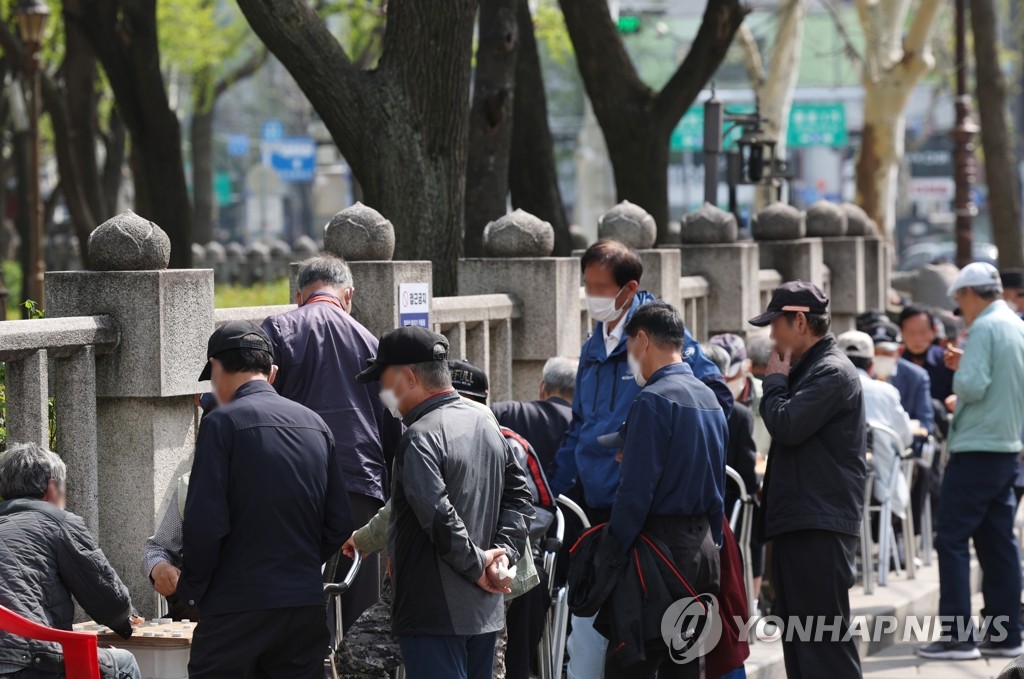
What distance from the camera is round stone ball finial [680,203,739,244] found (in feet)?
41.5

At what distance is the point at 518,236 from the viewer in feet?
31.7

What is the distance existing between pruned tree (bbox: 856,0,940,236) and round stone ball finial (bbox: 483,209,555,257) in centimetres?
1595

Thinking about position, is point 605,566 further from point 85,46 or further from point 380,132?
point 85,46

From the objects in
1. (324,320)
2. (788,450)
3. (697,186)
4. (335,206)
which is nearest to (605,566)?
(788,450)

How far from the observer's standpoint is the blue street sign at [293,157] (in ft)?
181

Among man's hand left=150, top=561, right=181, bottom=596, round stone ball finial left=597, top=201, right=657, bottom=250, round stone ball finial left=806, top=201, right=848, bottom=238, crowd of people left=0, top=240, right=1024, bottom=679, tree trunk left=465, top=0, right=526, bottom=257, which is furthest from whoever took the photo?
round stone ball finial left=806, top=201, right=848, bottom=238

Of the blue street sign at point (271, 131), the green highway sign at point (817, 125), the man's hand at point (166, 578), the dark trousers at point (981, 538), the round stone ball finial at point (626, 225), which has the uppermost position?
the blue street sign at point (271, 131)

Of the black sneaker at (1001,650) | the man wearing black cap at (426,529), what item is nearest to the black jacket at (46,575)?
→ the man wearing black cap at (426,529)

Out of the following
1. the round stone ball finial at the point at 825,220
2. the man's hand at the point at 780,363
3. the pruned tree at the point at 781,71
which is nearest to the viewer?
the man's hand at the point at 780,363

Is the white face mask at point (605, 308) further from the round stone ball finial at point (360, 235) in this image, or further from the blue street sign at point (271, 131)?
the blue street sign at point (271, 131)

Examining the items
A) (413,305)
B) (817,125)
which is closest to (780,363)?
(413,305)

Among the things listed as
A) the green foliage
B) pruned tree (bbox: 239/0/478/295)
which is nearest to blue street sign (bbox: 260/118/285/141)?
the green foliage

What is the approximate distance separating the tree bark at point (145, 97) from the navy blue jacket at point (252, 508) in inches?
410

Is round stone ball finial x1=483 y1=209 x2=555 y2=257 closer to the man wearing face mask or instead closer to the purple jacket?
the man wearing face mask
